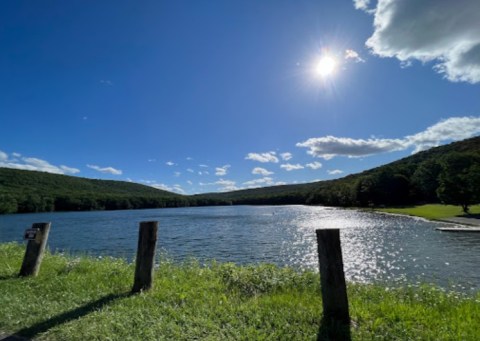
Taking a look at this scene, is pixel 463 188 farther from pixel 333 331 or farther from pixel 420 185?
pixel 333 331

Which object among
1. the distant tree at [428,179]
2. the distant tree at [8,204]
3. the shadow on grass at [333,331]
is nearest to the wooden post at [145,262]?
the shadow on grass at [333,331]

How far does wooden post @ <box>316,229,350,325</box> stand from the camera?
531cm

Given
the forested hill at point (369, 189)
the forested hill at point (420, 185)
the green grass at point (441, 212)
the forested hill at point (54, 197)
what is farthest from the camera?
the forested hill at point (54, 197)

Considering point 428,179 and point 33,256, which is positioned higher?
point 428,179

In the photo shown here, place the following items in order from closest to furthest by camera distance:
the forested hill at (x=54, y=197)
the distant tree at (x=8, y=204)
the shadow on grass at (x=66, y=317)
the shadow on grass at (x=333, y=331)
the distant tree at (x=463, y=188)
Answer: the shadow on grass at (x=333, y=331)
the shadow on grass at (x=66, y=317)
the distant tree at (x=463, y=188)
the distant tree at (x=8, y=204)
the forested hill at (x=54, y=197)

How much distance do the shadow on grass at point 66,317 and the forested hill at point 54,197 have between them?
403 feet

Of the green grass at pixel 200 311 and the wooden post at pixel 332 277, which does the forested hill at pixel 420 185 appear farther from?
the wooden post at pixel 332 277

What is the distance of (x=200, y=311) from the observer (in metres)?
5.76

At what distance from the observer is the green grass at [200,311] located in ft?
15.9

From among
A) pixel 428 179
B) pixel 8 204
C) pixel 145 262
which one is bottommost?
pixel 145 262

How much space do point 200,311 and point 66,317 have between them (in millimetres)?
2302

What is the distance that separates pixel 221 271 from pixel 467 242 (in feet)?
92.6

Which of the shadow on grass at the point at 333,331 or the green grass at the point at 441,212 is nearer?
the shadow on grass at the point at 333,331

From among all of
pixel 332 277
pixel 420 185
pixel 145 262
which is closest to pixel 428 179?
pixel 420 185
